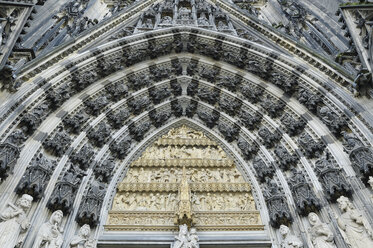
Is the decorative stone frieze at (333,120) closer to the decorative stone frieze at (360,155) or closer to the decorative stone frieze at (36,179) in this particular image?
the decorative stone frieze at (360,155)

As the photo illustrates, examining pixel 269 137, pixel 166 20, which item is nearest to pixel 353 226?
pixel 269 137

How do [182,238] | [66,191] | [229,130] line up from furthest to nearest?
[229,130], [182,238], [66,191]

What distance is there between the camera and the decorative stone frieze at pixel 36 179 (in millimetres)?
4609

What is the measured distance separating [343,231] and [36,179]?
4.99 meters

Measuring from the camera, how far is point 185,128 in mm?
8117

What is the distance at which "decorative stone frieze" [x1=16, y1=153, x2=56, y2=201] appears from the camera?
15.1 ft

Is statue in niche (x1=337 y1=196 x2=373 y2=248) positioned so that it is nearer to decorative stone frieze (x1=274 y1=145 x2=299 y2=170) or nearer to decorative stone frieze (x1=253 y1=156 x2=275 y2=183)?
decorative stone frieze (x1=274 y1=145 x2=299 y2=170)

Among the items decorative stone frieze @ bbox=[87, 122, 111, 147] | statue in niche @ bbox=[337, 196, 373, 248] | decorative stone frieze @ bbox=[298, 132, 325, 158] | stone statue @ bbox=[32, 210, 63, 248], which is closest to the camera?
statue in niche @ bbox=[337, 196, 373, 248]

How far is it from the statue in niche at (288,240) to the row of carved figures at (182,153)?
2549 mm

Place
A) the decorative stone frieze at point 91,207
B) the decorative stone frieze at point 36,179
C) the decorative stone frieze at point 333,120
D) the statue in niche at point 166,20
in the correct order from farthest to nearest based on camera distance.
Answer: the statue in niche at point 166,20 → the decorative stone frieze at point 333,120 → the decorative stone frieze at point 91,207 → the decorative stone frieze at point 36,179

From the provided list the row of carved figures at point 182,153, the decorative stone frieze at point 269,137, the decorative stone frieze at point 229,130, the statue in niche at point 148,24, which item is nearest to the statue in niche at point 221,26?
the statue in niche at point 148,24

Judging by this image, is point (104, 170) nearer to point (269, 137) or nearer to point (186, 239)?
point (186, 239)

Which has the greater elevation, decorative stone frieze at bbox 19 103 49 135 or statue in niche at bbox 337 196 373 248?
decorative stone frieze at bbox 19 103 49 135

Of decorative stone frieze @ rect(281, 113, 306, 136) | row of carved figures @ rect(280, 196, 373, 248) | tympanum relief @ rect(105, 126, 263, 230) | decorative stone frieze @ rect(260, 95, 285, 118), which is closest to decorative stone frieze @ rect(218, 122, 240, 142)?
tympanum relief @ rect(105, 126, 263, 230)
